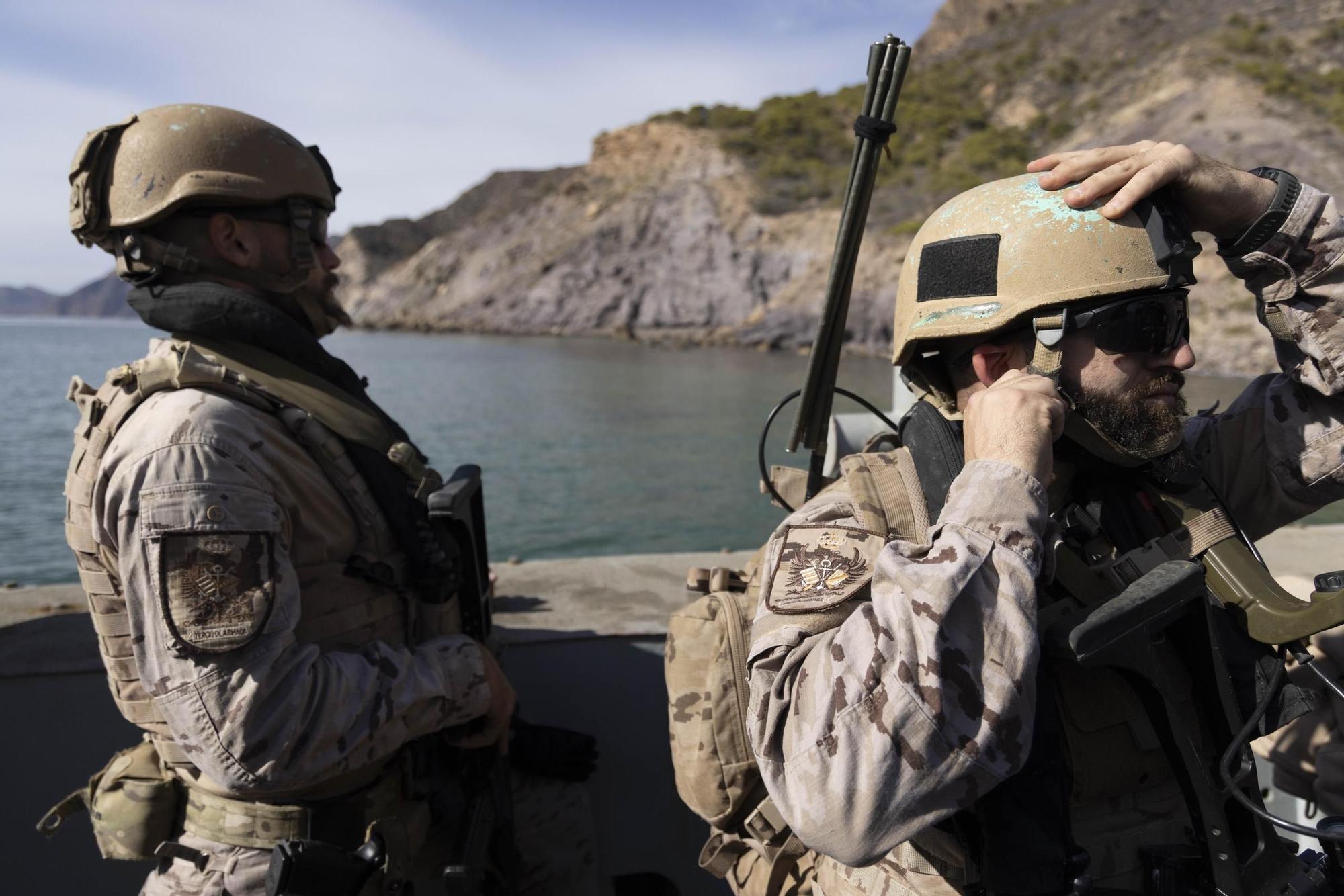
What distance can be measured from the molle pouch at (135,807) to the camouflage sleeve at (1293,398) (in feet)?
7.86

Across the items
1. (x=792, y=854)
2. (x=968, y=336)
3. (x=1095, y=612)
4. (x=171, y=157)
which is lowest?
(x=792, y=854)

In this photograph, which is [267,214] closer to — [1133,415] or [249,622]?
[249,622]

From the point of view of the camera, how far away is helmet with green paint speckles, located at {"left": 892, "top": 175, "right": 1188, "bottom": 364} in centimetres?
169

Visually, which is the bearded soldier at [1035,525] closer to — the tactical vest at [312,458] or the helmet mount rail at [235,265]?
the tactical vest at [312,458]

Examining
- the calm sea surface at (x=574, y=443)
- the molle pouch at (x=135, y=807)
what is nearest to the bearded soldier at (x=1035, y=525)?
the molle pouch at (x=135, y=807)

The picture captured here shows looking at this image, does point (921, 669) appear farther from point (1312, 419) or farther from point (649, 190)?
point (649, 190)

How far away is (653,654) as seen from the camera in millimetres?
2922

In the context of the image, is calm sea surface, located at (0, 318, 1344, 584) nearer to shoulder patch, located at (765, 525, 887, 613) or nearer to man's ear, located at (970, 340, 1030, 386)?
man's ear, located at (970, 340, 1030, 386)

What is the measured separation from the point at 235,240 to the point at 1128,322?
2.00 metres

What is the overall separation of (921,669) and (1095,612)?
31cm

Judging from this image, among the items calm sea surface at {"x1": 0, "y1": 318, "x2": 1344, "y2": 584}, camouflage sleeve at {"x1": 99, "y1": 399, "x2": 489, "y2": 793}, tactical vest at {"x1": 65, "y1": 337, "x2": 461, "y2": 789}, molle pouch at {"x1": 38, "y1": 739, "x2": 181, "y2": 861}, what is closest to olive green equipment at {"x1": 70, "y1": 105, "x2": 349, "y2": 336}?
tactical vest at {"x1": 65, "y1": 337, "x2": 461, "y2": 789}

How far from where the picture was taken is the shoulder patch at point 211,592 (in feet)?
5.36

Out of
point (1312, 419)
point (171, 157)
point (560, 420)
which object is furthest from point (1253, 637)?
point (560, 420)

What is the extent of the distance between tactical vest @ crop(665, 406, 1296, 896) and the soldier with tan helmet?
636 millimetres
